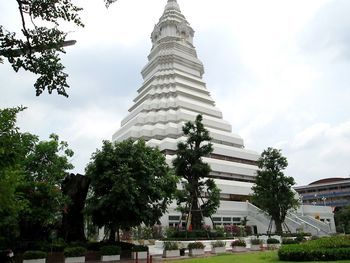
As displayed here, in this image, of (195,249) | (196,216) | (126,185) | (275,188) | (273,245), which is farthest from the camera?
(275,188)

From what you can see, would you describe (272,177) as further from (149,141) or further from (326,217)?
(326,217)

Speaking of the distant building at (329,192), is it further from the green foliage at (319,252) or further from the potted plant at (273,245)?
the green foliage at (319,252)

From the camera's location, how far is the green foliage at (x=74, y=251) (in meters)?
→ 21.3

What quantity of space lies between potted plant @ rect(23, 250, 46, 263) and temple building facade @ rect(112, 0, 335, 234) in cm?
2311

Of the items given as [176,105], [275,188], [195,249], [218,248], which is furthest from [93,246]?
[176,105]

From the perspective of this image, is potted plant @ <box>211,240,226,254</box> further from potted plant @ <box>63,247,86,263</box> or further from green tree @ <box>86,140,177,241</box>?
potted plant @ <box>63,247,86,263</box>

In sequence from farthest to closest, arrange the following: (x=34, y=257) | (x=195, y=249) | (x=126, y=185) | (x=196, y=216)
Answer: (x=196, y=216)
(x=195, y=249)
(x=126, y=185)
(x=34, y=257)

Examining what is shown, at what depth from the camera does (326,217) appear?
57.6 meters

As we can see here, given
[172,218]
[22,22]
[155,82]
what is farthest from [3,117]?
[155,82]

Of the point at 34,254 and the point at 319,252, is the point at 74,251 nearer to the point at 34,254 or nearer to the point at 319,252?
the point at 34,254

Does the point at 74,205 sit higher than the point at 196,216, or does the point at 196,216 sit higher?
the point at 74,205

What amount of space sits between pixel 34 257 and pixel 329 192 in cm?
9648

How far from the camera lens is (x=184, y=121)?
190 feet

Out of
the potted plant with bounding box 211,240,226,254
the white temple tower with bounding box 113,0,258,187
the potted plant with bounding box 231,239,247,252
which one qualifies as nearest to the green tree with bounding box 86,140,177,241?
the potted plant with bounding box 211,240,226,254
